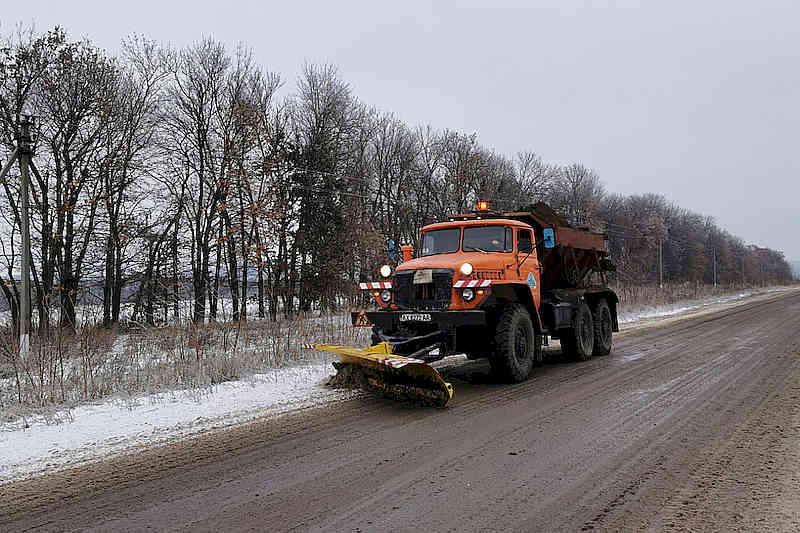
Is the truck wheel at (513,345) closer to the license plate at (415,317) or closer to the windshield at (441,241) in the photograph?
the license plate at (415,317)

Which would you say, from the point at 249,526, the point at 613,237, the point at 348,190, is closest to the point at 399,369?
the point at 249,526

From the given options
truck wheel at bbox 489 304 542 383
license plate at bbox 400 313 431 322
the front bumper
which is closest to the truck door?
truck wheel at bbox 489 304 542 383

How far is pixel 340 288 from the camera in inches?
1148

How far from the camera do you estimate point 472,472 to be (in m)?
4.73

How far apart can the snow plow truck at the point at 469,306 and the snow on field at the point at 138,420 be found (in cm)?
86

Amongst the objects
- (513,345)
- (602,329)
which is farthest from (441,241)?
(602,329)

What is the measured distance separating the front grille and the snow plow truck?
15mm

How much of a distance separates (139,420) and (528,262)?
6.44 meters

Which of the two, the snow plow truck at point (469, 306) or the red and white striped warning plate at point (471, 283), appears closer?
the snow plow truck at point (469, 306)

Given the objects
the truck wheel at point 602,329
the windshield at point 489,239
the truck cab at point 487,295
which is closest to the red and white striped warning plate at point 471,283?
the truck cab at point 487,295

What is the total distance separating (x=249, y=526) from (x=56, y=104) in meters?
23.8

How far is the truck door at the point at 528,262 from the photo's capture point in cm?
966

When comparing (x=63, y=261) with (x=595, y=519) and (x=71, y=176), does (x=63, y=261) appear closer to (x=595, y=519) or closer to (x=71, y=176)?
(x=71, y=176)

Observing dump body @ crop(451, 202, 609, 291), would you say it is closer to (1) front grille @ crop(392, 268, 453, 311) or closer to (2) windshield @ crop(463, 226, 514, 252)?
(2) windshield @ crop(463, 226, 514, 252)
